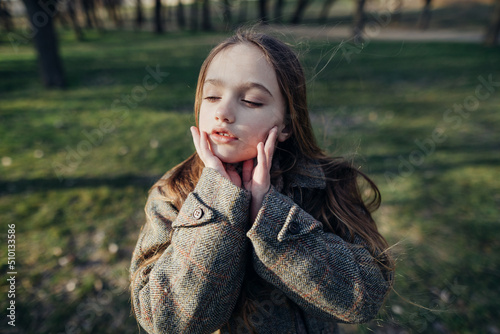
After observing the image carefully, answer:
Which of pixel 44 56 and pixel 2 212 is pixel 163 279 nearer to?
pixel 2 212

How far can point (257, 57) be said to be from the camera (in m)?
1.41

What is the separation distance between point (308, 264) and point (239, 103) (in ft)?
2.33

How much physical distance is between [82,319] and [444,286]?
3.55 metres

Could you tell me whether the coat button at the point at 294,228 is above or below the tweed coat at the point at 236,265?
above

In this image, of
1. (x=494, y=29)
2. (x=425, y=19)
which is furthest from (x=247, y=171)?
(x=425, y=19)

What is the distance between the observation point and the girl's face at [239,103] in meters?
1.34

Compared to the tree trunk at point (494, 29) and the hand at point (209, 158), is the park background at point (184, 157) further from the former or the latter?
the tree trunk at point (494, 29)

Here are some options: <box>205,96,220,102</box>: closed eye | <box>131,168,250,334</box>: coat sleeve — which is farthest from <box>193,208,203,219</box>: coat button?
<box>205,96,220,102</box>: closed eye

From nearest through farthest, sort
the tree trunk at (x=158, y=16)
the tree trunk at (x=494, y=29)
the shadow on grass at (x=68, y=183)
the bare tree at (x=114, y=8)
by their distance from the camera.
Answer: the shadow on grass at (x=68, y=183), the tree trunk at (x=494, y=29), the tree trunk at (x=158, y=16), the bare tree at (x=114, y=8)

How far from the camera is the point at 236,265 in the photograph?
4.16 ft

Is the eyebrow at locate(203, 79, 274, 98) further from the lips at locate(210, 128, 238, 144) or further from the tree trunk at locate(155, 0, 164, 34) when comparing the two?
the tree trunk at locate(155, 0, 164, 34)

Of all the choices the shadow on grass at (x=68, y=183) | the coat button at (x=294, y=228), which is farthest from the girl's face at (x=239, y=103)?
the shadow on grass at (x=68, y=183)

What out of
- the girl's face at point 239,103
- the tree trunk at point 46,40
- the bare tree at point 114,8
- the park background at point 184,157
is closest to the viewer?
the girl's face at point 239,103

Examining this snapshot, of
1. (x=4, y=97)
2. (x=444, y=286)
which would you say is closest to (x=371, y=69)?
(x=444, y=286)
